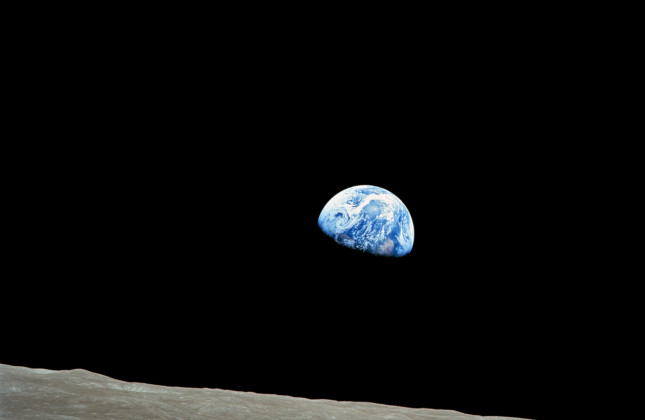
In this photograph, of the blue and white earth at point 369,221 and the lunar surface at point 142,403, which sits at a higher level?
the blue and white earth at point 369,221

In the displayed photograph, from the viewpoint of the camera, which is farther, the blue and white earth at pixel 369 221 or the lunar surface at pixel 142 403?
the blue and white earth at pixel 369 221

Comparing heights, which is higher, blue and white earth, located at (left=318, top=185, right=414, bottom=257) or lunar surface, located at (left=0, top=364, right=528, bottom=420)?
blue and white earth, located at (left=318, top=185, right=414, bottom=257)

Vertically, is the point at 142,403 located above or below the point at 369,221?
below

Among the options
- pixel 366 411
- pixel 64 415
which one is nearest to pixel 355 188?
pixel 366 411

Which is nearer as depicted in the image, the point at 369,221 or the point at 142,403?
the point at 142,403

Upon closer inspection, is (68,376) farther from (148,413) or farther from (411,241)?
(411,241)

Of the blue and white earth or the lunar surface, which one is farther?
the blue and white earth
